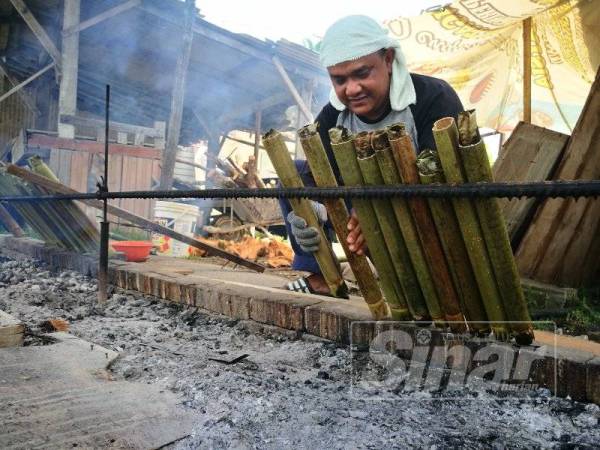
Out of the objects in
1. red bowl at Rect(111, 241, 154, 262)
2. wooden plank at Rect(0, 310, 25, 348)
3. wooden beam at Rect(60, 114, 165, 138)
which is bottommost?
wooden plank at Rect(0, 310, 25, 348)

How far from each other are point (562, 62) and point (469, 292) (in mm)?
6906

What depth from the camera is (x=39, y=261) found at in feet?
18.1

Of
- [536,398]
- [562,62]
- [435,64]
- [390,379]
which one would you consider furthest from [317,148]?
[562,62]

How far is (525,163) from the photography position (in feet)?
Result: 13.8

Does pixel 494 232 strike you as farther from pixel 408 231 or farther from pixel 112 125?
pixel 112 125

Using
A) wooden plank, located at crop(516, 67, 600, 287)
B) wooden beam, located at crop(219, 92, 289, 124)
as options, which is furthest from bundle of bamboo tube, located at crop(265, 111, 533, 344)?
wooden beam, located at crop(219, 92, 289, 124)

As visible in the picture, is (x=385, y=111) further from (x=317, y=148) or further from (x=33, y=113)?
(x=33, y=113)

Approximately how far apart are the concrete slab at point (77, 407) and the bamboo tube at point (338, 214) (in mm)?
1036

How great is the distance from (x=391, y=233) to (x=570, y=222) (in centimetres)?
251

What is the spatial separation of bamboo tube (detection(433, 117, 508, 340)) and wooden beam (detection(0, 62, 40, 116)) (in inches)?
458

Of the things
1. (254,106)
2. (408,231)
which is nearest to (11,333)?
(408,231)

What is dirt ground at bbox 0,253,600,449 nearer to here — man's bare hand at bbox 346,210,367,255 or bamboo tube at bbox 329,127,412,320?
bamboo tube at bbox 329,127,412,320

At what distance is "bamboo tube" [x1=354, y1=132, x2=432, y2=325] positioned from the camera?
192cm

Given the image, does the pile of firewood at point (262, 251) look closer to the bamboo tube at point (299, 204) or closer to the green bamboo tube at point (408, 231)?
the bamboo tube at point (299, 204)
